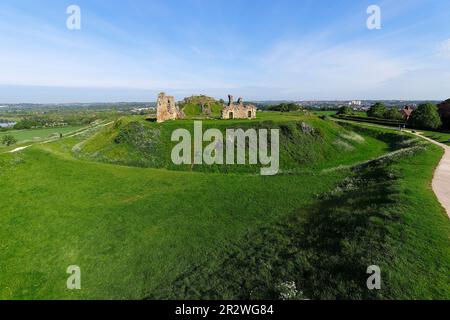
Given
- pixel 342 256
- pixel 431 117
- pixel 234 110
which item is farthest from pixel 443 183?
pixel 431 117

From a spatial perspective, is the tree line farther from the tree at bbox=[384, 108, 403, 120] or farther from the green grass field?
the green grass field

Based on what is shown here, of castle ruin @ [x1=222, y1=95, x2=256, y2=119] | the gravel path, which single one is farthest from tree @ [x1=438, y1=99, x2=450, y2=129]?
castle ruin @ [x1=222, y1=95, x2=256, y2=119]

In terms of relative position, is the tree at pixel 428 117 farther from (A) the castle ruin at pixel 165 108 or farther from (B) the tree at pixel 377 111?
(A) the castle ruin at pixel 165 108

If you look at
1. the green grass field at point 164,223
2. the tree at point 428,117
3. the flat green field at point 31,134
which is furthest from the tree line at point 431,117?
the flat green field at point 31,134

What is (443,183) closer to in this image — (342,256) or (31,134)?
(342,256)

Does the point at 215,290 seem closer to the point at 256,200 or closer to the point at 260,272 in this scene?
the point at 260,272
